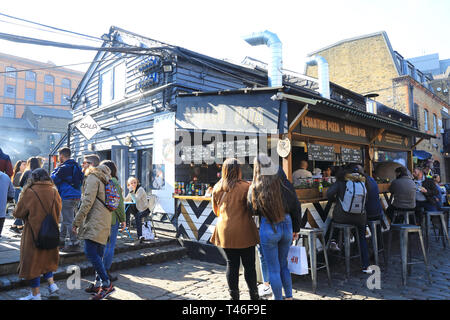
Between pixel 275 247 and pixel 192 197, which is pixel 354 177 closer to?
pixel 275 247

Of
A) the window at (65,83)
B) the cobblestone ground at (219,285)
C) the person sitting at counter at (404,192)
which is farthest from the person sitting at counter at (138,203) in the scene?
the window at (65,83)

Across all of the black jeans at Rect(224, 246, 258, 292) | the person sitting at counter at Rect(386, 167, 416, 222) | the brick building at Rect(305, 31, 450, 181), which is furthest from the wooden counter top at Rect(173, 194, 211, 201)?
the brick building at Rect(305, 31, 450, 181)

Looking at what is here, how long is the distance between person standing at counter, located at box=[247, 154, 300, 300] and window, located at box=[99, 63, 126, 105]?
8254 mm

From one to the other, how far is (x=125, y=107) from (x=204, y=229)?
5745 mm

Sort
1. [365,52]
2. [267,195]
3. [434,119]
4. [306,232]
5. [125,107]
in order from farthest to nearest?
[434,119] < [365,52] < [125,107] < [306,232] < [267,195]

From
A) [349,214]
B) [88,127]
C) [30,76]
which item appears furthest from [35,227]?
[30,76]

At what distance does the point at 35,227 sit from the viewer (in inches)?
152

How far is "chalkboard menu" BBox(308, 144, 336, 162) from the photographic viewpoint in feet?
22.3

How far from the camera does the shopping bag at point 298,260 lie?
4.28 m

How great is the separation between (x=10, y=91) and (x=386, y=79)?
49.6m

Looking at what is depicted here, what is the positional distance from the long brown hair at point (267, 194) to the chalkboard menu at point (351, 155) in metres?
5.10
